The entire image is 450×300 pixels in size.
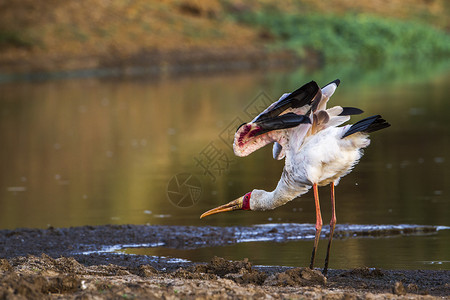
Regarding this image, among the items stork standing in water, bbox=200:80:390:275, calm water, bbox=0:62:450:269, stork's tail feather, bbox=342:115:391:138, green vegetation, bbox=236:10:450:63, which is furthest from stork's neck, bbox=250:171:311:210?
green vegetation, bbox=236:10:450:63

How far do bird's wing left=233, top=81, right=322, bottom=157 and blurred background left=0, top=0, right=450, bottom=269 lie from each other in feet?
4.98

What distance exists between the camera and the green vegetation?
45.4 m

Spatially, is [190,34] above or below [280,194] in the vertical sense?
above

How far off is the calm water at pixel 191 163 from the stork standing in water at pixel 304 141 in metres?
1.12

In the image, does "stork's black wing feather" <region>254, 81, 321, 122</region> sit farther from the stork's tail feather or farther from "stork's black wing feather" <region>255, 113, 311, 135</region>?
the stork's tail feather

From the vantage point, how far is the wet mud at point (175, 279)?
5840mm

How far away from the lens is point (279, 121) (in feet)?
24.4

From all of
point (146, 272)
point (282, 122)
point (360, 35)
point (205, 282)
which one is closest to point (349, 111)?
point (282, 122)

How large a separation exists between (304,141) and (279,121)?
0.92ft

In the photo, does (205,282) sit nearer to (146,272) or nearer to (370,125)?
(146,272)

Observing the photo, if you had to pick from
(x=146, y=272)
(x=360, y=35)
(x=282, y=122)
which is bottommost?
(x=146, y=272)

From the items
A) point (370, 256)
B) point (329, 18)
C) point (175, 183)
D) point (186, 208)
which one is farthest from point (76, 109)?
point (329, 18)

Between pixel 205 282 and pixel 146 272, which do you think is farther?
pixel 146 272

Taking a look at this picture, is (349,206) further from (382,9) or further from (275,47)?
(382,9)
